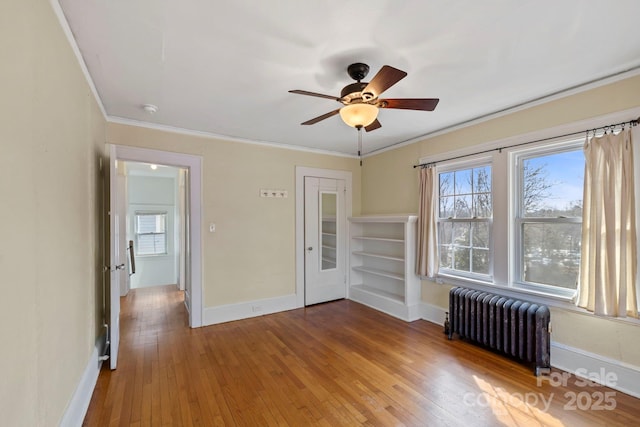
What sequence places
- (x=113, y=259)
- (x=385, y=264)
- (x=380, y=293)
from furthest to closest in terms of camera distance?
(x=385, y=264), (x=380, y=293), (x=113, y=259)

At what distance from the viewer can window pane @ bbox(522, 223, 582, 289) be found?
8.81 ft

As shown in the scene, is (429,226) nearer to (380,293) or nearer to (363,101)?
(380,293)

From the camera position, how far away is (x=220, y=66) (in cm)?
219

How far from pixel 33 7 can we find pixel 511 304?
13.0 ft

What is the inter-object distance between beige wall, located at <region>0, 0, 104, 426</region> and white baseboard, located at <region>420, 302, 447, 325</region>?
3.68 metres

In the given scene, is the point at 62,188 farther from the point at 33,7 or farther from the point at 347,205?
the point at 347,205

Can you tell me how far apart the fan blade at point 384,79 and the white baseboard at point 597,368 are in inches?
112

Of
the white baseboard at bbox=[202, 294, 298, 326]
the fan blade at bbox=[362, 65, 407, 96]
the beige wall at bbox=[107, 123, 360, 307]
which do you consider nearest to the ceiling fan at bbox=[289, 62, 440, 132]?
the fan blade at bbox=[362, 65, 407, 96]

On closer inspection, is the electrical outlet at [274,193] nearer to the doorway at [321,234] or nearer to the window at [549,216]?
the doorway at [321,234]

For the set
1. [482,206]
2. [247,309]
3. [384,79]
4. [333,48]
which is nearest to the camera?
[384,79]

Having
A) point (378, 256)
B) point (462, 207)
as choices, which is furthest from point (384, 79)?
point (378, 256)

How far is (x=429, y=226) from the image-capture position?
3.80m

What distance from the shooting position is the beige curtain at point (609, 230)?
225 centimetres

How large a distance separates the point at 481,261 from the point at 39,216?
3.90 m
